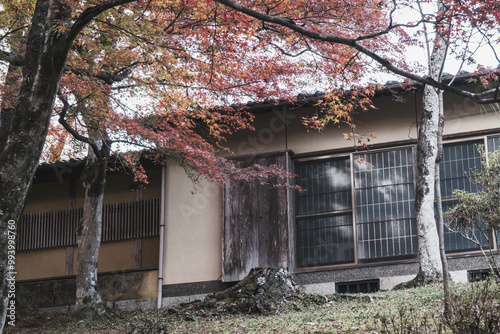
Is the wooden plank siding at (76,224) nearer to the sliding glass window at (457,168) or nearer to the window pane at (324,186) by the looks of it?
the window pane at (324,186)

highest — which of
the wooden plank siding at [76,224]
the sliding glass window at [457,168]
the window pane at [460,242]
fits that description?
the sliding glass window at [457,168]

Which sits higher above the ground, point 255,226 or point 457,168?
point 457,168

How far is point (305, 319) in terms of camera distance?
9172mm

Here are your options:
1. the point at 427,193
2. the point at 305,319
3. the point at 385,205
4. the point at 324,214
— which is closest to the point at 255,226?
the point at 324,214

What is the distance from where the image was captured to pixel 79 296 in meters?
12.4

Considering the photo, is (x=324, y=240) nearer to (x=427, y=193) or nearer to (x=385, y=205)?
(x=385, y=205)

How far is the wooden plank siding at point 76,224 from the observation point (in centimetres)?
1545

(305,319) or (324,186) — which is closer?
(305,319)

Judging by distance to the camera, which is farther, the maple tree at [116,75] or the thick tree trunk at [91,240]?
the thick tree trunk at [91,240]

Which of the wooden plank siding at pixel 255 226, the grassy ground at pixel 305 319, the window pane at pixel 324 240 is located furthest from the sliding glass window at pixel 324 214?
the grassy ground at pixel 305 319

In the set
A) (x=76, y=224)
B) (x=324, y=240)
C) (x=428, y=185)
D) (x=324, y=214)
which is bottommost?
(x=324, y=240)

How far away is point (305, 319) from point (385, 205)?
→ 4.61 meters

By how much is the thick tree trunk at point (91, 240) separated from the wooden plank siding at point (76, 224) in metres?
2.53

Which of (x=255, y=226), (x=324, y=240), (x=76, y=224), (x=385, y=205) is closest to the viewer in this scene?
(x=385, y=205)
